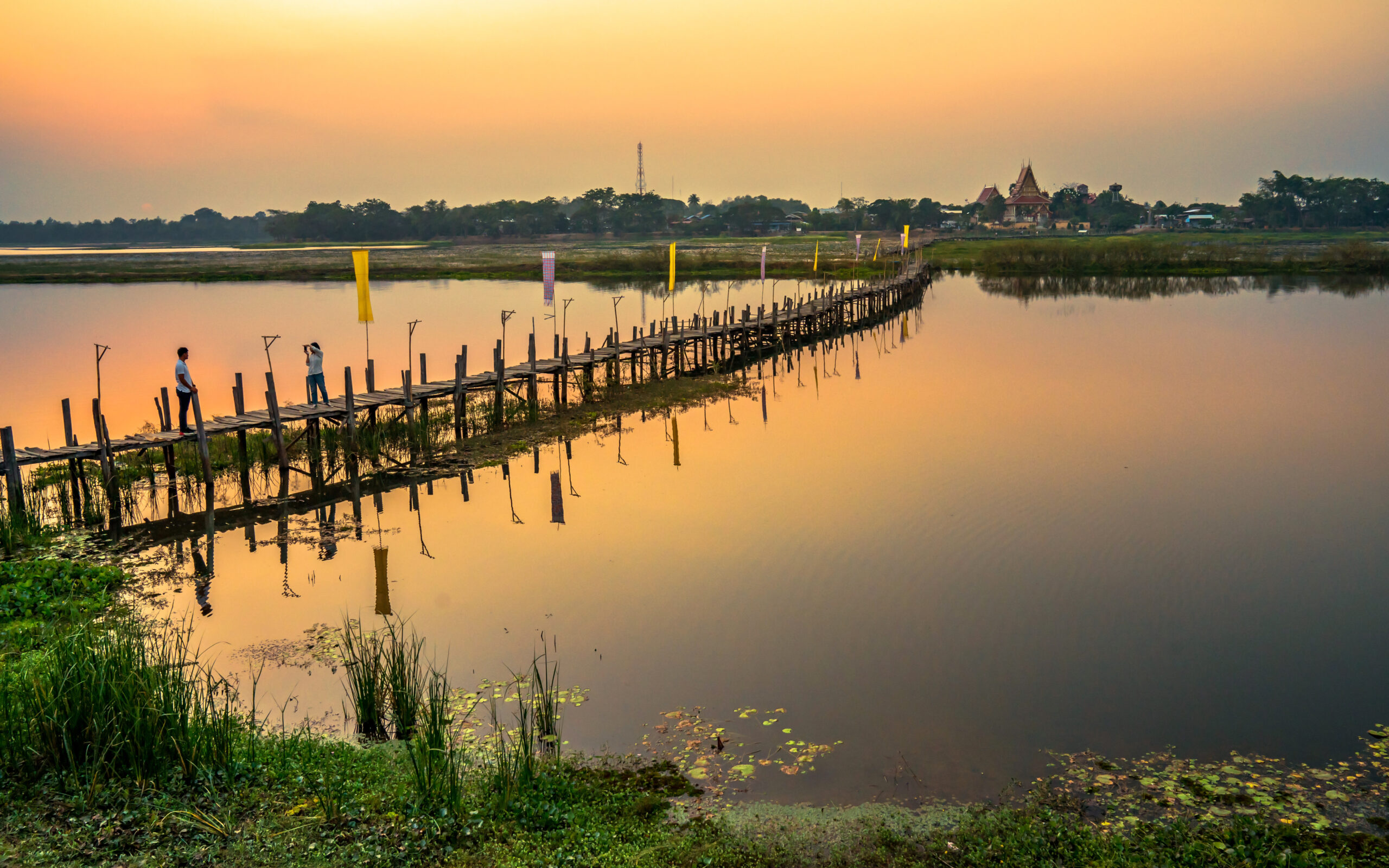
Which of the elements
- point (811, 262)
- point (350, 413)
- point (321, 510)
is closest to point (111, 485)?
point (321, 510)

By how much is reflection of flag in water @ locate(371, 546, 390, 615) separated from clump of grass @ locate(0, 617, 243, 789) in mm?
3686

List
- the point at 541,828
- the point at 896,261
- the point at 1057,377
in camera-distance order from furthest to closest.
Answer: the point at 896,261
the point at 1057,377
the point at 541,828

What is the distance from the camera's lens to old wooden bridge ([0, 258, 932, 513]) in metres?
12.9

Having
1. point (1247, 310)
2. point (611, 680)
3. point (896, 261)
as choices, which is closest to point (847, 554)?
point (611, 680)

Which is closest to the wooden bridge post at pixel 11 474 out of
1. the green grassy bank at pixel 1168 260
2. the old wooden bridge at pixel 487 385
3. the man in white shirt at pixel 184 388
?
the old wooden bridge at pixel 487 385

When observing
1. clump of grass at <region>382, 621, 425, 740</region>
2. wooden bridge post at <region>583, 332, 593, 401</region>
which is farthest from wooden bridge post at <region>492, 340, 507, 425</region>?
clump of grass at <region>382, 621, 425, 740</region>

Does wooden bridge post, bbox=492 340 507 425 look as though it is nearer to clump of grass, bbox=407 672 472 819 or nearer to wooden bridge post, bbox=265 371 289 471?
wooden bridge post, bbox=265 371 289 471

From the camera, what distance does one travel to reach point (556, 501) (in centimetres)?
1373

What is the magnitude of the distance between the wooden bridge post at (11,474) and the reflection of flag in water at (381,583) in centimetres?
428

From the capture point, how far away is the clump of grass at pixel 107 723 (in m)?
5.70

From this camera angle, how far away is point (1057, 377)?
23.3 meters

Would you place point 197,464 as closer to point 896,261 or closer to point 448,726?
point 448,726

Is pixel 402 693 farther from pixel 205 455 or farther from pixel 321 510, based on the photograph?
pixel 205 455

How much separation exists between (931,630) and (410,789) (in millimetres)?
5391
